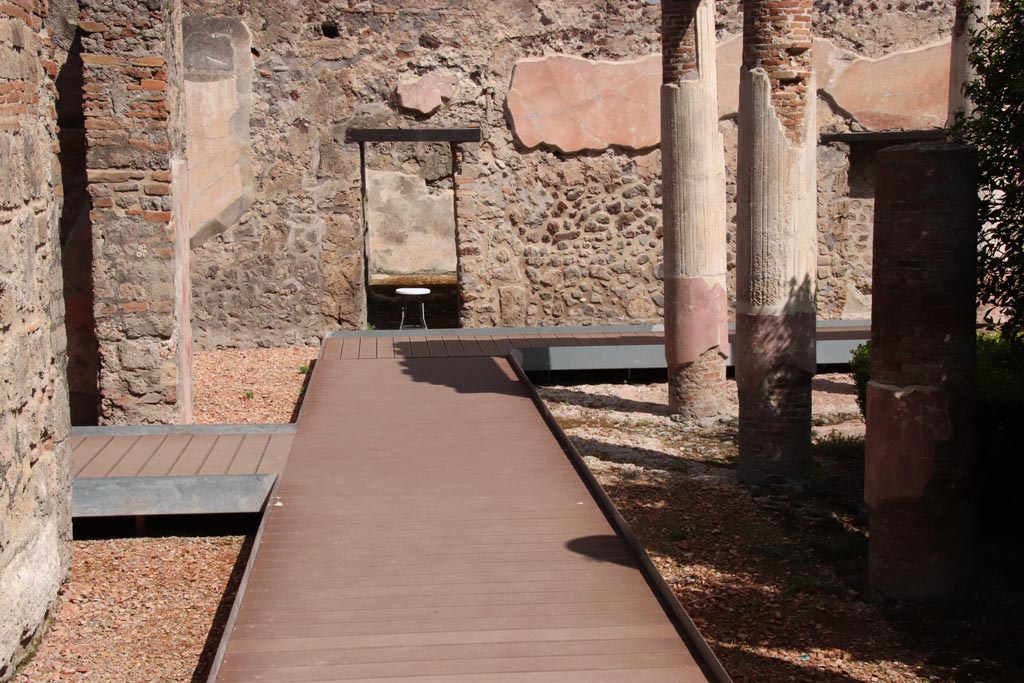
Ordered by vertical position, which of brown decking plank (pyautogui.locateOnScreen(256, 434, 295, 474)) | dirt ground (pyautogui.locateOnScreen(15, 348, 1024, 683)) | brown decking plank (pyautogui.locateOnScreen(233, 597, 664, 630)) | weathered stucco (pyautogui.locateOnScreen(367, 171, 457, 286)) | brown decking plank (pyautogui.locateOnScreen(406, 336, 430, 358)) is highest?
weathered stucco (pyautogui.locateOnScreen(367, 171, 457, 286))

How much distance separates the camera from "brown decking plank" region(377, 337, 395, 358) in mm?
10445

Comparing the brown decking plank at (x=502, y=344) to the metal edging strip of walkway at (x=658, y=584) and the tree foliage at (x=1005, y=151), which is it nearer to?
the metal edging strip of walkway at (x=658, y=584)

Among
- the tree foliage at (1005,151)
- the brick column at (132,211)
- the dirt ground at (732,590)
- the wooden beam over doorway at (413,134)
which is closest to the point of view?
the dirt ground at (732,590)

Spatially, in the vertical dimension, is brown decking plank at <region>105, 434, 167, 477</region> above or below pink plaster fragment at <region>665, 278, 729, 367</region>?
below

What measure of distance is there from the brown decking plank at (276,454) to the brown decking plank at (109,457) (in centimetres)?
85

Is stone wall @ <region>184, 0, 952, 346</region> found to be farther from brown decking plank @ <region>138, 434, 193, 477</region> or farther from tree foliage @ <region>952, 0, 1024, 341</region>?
tree foliage @ <region>952, 0, 1024, 341</region>

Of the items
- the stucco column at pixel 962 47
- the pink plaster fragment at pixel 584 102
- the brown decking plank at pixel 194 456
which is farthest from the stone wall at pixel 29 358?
the stucco column at pixel 962 47

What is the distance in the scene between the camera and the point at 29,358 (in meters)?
4.95

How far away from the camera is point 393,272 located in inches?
693

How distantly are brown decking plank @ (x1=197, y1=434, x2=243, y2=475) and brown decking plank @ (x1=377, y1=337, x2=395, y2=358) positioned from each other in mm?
3146

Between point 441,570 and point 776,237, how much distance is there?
10.9 feet

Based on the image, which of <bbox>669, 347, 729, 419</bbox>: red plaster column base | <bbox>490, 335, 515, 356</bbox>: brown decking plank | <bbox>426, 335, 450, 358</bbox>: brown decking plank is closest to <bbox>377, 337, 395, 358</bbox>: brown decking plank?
<bbox>426, 335, 450, 358</bbox>: brown decking plank

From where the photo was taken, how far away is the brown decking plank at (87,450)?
22.1ft

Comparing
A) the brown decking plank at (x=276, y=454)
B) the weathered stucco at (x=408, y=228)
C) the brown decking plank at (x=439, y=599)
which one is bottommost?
the brown decking plank at (x=439, y=599)
